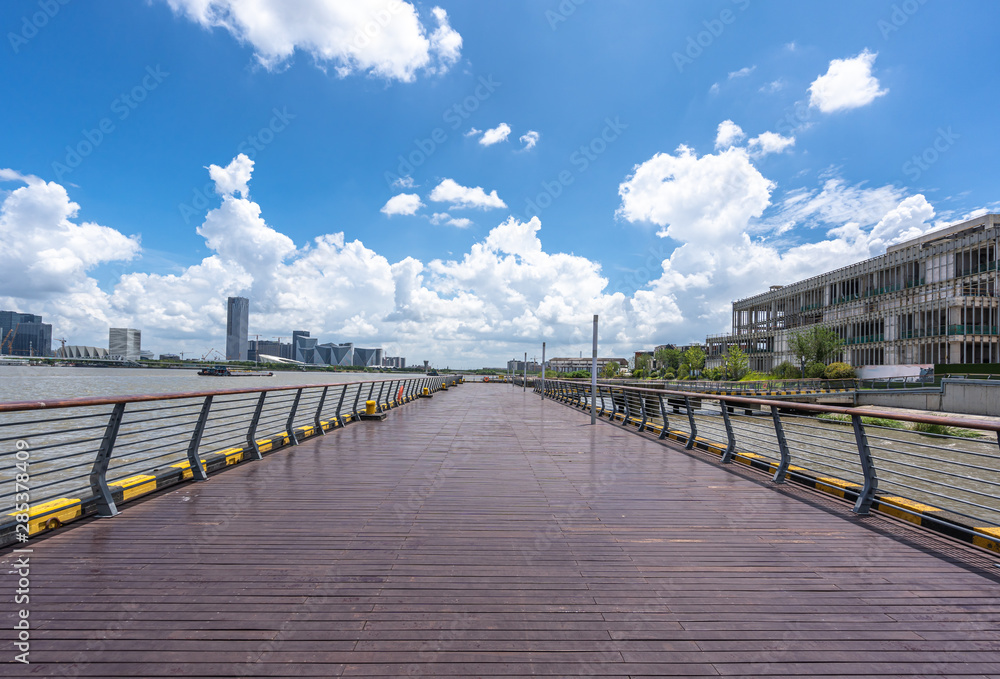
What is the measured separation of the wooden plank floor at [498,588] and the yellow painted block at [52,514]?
0.17m

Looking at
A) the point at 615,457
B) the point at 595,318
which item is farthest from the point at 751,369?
the point at 615,457

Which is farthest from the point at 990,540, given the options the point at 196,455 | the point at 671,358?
the point at 671,358

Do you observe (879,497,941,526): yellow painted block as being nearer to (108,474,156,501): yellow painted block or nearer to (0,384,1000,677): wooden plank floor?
(0,384,1000,677): wooden plank floor

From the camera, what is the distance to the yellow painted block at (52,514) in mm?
4109

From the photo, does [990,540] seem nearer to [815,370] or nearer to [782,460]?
[782,460]

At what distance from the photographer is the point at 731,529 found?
4582 mm

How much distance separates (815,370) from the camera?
4562cm

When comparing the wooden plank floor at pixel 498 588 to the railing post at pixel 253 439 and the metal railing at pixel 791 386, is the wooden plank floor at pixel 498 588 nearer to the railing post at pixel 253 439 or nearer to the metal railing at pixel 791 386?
the railing post at pixel 253 439

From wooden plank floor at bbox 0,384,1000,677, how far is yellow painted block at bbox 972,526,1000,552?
8.7 inches

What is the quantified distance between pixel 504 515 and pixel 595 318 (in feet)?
31.6

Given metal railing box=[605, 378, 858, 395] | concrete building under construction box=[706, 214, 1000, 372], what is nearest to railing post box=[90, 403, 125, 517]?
metal railing box=[605, 378, 858, 395]

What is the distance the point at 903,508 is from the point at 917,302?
50.7m

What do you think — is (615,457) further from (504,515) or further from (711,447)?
(504,515)

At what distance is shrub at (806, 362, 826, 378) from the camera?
44.9 metres
